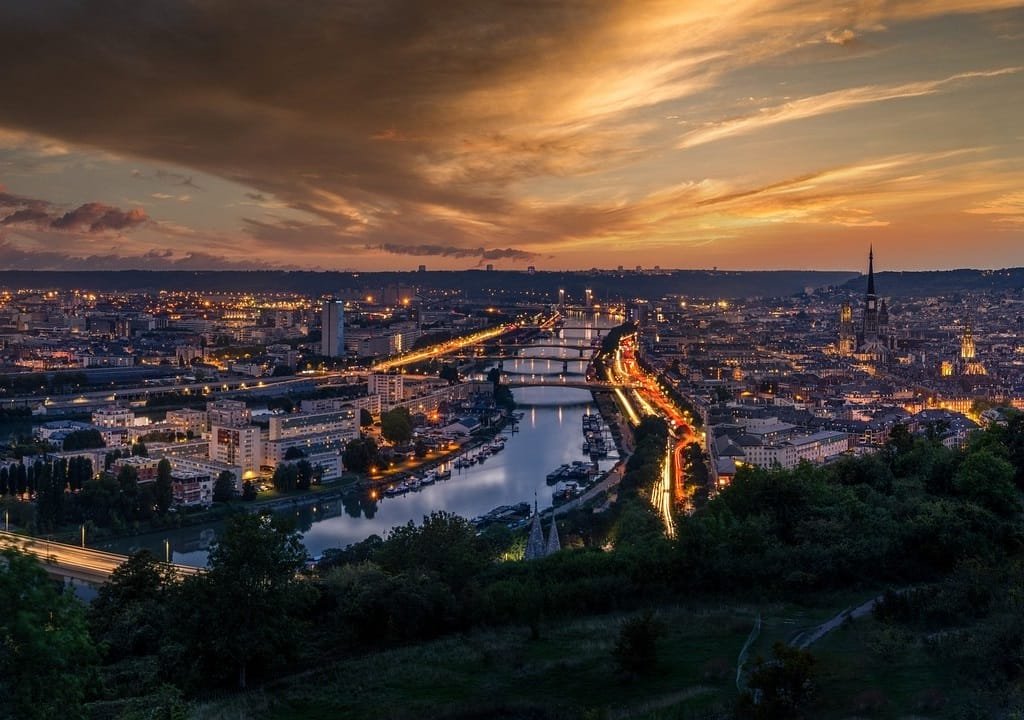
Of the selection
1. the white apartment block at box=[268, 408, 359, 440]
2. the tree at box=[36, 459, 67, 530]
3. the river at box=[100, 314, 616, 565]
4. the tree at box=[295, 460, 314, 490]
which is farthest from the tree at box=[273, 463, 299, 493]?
the tree at box=[36, 459, 67, 530]

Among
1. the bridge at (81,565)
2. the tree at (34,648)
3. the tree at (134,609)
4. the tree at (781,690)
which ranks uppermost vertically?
the tree at (34,648)

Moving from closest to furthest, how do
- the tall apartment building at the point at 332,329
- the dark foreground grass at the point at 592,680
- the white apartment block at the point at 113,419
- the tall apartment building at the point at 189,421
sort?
the dark foreground grass at the point at 592,680, the white apartment block at the point at 113,419, the tall apartment building at the point at 189,421, the tall apartment building at the point at 332,329

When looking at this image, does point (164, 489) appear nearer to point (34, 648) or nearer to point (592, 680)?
point (592, 680)

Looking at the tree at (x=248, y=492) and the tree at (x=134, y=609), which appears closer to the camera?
the tree at (x=134, y=609)

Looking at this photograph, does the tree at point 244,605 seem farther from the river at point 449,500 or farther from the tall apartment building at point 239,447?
the tall apartment building at point 239,447

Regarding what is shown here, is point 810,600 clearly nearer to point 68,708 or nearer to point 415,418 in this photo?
point 68,708

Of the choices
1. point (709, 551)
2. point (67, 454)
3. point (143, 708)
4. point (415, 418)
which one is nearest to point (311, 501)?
point (67, 454)

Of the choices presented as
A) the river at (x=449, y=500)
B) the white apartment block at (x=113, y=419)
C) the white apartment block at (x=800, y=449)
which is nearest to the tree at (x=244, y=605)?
the river at (x=449, y=500)

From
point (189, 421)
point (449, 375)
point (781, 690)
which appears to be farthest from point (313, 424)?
point (781, 690)
